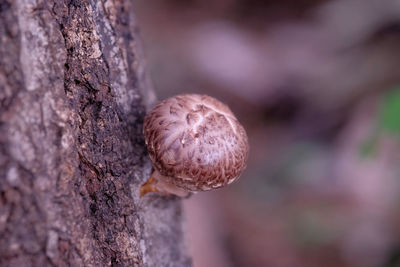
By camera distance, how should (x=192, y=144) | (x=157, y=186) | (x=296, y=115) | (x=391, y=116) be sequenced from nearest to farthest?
1. (x=192, y=144)
2. (x=157, y=186)
3. (x=391, y=116)
4. (x=296, y=115)

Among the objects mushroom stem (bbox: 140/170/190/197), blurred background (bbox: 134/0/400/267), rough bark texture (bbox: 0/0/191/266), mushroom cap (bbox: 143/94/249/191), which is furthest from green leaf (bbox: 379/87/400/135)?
rough bark texture (bbox: 0/0/191/266)

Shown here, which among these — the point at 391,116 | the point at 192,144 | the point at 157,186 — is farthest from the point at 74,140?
the point at 391,116

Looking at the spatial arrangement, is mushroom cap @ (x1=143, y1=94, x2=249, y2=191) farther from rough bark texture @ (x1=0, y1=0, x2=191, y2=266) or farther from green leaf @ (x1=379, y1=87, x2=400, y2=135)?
green leaf @ (x1=379, y1=87, x2=400, y2=135)

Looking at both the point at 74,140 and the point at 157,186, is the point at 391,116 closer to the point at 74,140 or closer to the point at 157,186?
the point at 157,186

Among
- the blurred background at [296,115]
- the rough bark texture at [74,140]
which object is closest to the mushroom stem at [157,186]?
the rough bark texture at [74,140]

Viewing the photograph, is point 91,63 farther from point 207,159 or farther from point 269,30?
point 269,30

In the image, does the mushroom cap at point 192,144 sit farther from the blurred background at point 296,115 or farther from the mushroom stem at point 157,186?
the blurred background at point 296,115

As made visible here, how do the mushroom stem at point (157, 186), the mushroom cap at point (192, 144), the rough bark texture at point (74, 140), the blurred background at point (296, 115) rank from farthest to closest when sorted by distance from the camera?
1. the blurred background at point (296, 115)
2. the mushroom stem at point (157, 186)
3. the mushroom cap at point (192, 144)
4. the rough bark texture at point (74, 140)

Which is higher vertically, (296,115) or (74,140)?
(74,140)
